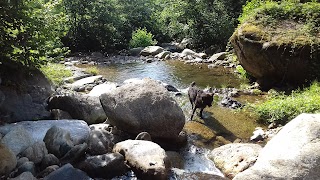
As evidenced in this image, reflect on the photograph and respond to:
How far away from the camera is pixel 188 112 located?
35.2 feet

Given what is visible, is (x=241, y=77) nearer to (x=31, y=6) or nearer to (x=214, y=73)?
(x=214, y=73)

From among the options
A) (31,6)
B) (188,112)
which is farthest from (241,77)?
(31,6)

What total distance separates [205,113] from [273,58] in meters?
3.75

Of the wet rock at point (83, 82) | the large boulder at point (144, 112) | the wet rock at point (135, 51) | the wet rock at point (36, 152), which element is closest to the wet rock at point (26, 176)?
the wet rock at point (36, 152)

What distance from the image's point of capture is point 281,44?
12.2m

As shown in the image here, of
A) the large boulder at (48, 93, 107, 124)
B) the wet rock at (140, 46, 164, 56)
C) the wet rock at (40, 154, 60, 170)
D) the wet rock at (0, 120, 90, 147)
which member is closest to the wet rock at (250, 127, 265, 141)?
the large boulder at (48, 93, 107, 124)

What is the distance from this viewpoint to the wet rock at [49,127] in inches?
270

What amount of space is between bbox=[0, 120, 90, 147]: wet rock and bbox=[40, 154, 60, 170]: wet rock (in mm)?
517

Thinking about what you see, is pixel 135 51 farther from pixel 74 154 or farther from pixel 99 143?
pixel 74 154

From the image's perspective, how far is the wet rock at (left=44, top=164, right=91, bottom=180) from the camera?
5785mm

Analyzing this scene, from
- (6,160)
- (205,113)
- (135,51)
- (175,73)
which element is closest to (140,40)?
(135,51)

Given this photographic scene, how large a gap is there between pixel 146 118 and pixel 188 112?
9.64ft

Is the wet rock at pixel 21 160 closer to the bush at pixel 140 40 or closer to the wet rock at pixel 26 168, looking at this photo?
the wet rock at pixel 26 168

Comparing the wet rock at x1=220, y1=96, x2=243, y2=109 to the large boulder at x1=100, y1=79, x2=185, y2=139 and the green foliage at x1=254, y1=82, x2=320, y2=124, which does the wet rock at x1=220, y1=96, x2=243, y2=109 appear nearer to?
the green foliage at x1=254, y1=82, x2=320, y2=124
